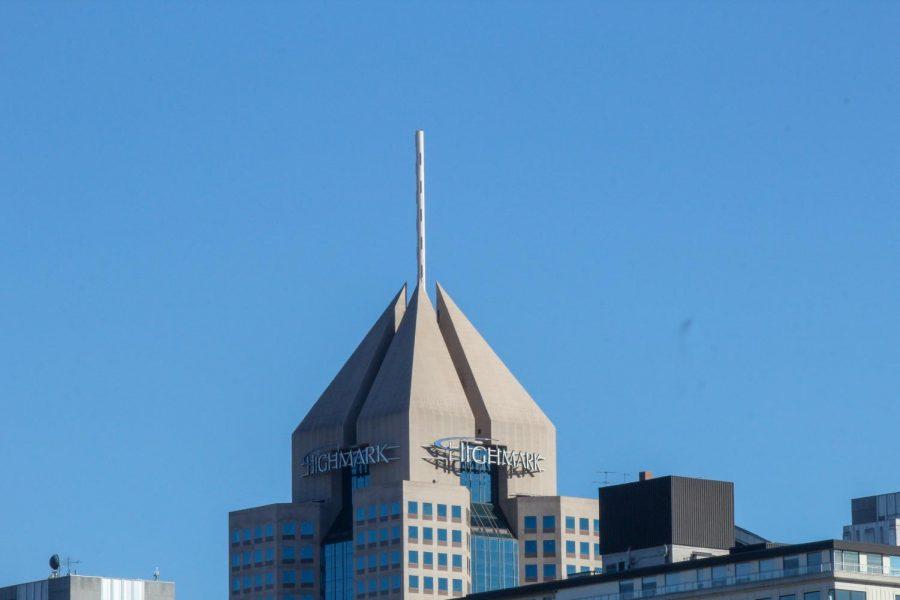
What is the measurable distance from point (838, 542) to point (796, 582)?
14.3 feet

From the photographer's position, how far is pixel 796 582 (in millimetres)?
199125

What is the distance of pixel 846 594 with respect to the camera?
19800cm

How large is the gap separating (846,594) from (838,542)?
383cm

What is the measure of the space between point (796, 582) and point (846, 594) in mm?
3754

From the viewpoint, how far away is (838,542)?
198 meters
